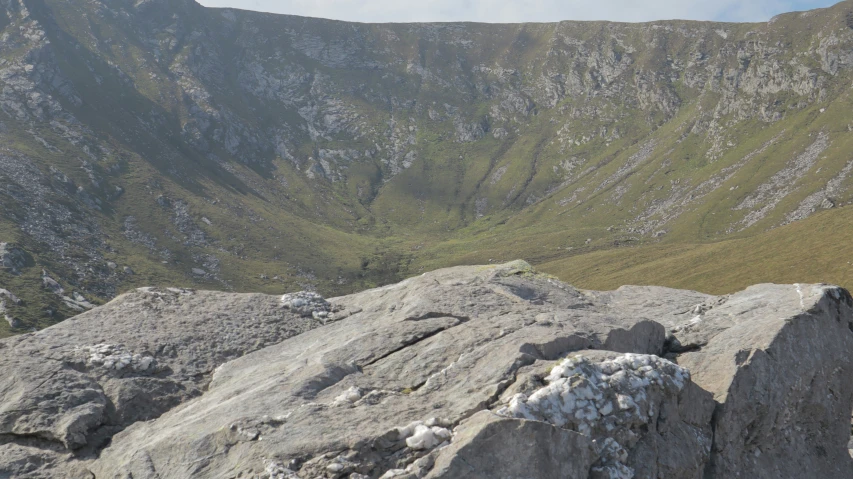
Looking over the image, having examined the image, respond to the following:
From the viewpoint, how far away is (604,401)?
1180 cm

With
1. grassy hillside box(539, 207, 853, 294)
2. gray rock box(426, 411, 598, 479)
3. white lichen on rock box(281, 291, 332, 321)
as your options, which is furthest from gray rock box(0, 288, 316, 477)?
grassy hillside box(539, 207, 853, 294)

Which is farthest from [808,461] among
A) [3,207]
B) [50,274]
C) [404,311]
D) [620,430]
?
[3,207]

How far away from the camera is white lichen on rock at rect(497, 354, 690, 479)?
37.0 feet

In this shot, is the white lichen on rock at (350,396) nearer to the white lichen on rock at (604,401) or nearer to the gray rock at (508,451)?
the gray rock at (508,451)

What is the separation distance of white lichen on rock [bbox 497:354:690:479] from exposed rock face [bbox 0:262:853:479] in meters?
0.04

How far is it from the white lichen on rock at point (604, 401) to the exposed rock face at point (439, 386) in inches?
1.5

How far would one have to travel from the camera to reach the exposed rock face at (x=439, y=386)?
1092 centimetres

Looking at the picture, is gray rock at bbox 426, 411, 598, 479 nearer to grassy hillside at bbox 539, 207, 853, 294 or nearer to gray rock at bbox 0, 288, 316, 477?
gray rock at bbox 0, 288, 316, 477

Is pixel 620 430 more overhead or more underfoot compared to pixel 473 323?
more underfoot

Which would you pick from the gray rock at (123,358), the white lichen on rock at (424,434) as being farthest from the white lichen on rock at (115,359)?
the white lichen on rock at (424,434)

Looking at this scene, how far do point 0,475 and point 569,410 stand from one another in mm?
11731

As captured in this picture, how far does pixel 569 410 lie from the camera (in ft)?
37.4

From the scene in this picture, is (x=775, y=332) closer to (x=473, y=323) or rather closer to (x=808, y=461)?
(x=808, y=461)

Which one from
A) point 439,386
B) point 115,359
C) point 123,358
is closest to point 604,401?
point 439,386
